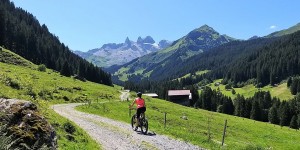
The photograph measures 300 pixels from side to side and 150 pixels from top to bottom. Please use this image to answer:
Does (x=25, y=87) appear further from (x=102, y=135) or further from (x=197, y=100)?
(x=197, y=100)

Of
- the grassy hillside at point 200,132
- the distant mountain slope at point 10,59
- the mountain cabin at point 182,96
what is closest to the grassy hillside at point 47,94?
the distant mountain slope at point 10,59

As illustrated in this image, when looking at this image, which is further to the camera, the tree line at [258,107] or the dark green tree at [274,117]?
the dark green tree at [274,117]

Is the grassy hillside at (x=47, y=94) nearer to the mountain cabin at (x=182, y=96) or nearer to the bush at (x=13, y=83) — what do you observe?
the bush at (x=13, y=83)

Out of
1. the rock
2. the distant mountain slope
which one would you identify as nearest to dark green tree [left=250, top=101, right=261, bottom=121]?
the distant mountain slope

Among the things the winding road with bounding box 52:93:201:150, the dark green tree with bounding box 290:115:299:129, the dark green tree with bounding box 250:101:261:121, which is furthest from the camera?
the dark green tree with bounding box 250:101:261:121

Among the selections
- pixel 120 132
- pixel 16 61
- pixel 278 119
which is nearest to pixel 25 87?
pixel 120 132

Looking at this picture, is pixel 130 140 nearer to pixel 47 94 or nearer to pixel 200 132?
pixel 200 132

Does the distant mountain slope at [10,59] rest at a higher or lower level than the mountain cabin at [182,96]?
higher

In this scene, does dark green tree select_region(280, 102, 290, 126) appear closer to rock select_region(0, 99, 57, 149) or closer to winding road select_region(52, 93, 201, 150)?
winding road select_region(52, 93, 201, 150)

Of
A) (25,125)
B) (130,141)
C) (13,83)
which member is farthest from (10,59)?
(25,125)

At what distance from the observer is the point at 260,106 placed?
530 ft

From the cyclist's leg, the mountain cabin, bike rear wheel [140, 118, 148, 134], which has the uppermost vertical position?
the mountain cabin

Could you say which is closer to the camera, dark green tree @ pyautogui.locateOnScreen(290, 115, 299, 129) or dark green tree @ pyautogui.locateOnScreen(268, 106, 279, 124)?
dark green tree @ pyautogui.locateOnScreen(290, 115, 299, 129)

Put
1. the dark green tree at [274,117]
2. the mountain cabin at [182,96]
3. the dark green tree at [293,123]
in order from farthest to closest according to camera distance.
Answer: the mountain cabin at [182,96] → the dark green tree at [274,117] → the dark green tree at [293,123]
